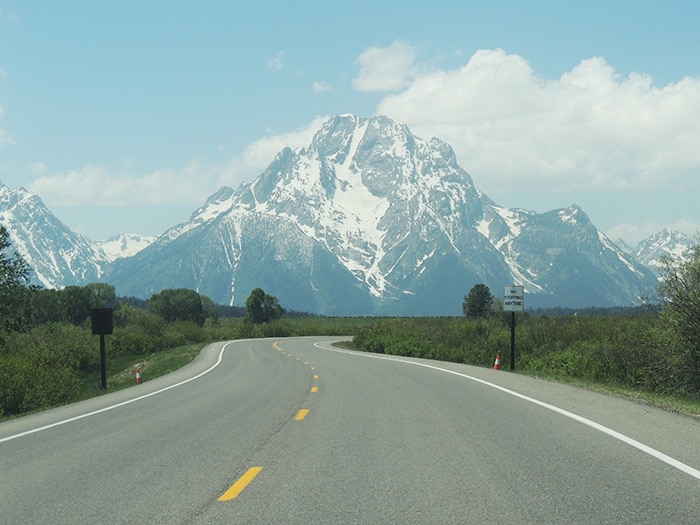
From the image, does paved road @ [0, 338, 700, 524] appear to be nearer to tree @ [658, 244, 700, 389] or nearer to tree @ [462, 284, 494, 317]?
tree @ [658, 244, 700, 389]

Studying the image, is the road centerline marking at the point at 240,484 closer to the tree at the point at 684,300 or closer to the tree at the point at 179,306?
the tree at the point at 684,300

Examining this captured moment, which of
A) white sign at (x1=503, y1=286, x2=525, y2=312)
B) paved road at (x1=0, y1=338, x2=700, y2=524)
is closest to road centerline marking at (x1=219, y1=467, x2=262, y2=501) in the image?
paved road at (x1=0, y1=338, x2=700, y2=524)

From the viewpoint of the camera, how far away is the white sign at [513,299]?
27.4 meters

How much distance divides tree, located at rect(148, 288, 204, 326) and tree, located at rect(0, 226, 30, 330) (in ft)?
339

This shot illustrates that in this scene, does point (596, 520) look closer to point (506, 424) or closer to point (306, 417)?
point (506, 424)

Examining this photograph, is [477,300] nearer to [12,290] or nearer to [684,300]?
[12,290]

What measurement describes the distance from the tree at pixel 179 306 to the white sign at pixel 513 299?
12527cm

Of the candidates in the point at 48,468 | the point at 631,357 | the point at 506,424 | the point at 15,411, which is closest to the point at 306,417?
the point at 506,424

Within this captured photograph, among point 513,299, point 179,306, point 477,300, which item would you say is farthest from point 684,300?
point 179,306

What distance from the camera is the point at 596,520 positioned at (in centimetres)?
633

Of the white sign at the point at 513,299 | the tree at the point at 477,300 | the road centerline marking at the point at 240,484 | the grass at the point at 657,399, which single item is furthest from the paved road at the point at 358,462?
the tree at the point at 477,300

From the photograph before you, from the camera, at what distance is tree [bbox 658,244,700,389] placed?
20156 mm

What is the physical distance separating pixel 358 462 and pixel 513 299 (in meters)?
19.6

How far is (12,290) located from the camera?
42812 millimetres
